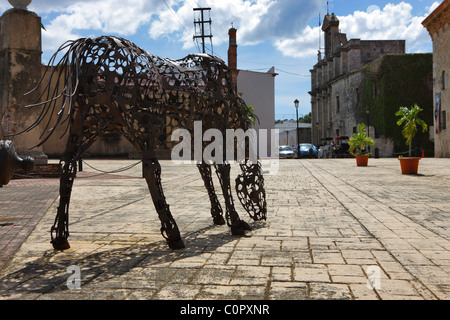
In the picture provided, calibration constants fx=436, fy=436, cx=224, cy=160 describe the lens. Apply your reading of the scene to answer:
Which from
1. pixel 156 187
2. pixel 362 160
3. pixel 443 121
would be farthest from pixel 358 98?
pixel 156 187

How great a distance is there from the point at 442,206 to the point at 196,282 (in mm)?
5813

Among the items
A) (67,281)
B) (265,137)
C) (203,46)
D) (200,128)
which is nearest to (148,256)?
(67,281)

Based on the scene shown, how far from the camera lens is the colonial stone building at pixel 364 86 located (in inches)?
1613

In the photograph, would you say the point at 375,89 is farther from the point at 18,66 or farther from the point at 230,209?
the point at 230,209

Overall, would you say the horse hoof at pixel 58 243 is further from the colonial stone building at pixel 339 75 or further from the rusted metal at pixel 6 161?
the colonial stone building at pixel 339 75

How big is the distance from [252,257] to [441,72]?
101 feet

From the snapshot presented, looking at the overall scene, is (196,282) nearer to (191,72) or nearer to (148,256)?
(148,256)

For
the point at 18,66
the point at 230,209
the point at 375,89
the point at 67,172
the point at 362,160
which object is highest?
the point at 375,89

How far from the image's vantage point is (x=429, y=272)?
3658 mm

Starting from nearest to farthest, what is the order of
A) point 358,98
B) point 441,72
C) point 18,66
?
point 18,66 < point 441,72 < point 358,98

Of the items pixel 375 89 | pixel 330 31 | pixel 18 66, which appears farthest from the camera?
pixel 330 31

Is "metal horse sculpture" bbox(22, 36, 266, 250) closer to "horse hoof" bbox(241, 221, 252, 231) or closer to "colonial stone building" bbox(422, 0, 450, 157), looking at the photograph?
"horse hoof" bbox(241, 221, 252, 231)

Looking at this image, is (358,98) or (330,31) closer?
(358,98)

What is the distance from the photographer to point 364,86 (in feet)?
148
